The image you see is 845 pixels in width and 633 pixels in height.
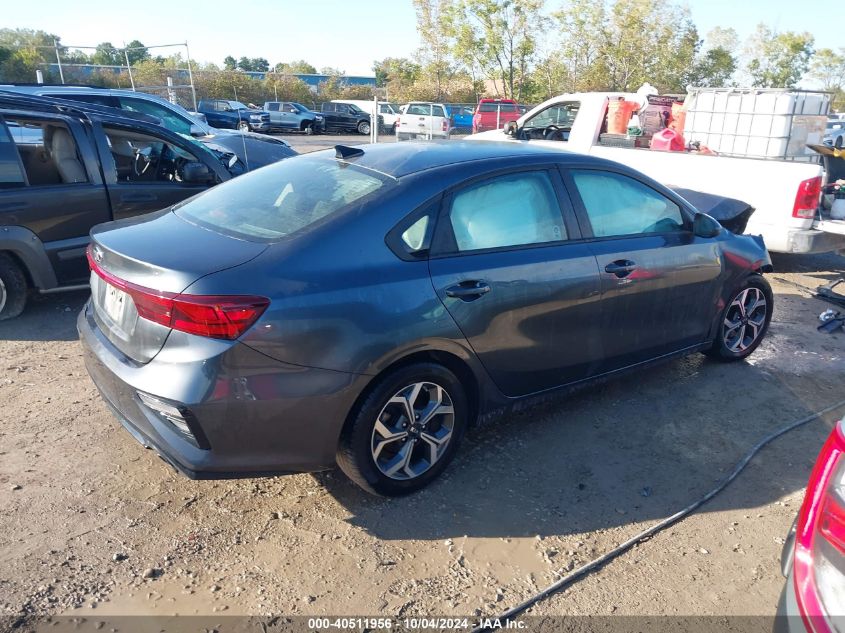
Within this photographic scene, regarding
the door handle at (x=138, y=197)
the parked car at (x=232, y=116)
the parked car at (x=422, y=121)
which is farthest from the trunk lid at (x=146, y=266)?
the parked car at (x=232, y=116)

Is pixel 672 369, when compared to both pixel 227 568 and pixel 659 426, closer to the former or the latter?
pixel 659 426

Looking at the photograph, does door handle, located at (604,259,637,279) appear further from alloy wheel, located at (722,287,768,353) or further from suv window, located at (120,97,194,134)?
suv window, located at (120,97,194,134)

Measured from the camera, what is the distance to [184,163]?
20.7 feet

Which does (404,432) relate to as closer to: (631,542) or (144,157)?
(631,542)

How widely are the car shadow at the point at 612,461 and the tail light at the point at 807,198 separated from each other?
2709mm

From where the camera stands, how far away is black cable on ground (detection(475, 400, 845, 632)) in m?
2.64

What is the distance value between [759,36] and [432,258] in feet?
141

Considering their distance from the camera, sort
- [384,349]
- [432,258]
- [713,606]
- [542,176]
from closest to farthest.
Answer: [713,606] → [384,349] → [432,258] → [542,176]

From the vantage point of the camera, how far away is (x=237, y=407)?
2689 mm

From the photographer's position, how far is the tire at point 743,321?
16.1ft

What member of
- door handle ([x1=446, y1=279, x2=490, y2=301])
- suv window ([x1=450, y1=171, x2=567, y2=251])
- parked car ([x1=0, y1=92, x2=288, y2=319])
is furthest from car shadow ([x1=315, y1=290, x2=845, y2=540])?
parked car ([x1=0, y1=92, x2=288, y2=319])

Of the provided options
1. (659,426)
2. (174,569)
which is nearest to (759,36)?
(659,426)

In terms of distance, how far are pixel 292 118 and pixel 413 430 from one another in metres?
A: 31.2

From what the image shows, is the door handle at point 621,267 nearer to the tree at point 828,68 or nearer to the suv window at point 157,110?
the suv window at point 157,110
